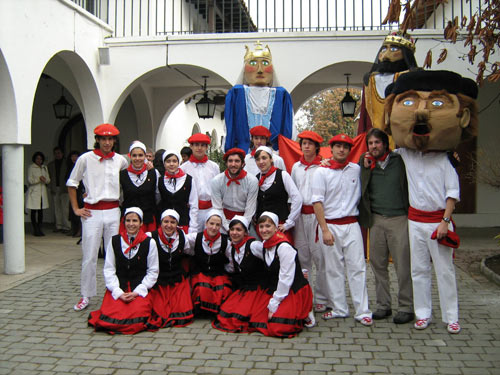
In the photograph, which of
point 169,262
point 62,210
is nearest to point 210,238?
point 169,262

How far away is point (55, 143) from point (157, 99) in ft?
8.85

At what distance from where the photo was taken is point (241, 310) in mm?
4883

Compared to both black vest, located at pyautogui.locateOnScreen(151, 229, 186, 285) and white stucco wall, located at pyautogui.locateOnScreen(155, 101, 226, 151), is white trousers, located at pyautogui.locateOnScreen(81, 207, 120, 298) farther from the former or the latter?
white stucco wall, located at pyautogui.locateOnScreen(155, 101, 226, 151)

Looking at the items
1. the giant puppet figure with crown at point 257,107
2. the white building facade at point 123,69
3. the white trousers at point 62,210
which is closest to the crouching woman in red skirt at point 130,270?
the giant puppet figure with crown at point 257,107

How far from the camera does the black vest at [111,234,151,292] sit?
5027 millimetres

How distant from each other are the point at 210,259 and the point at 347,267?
133 cm

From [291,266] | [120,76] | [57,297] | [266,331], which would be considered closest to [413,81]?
[291,266]

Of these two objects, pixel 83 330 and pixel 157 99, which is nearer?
pixel 83 330

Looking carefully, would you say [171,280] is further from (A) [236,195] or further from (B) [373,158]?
(B) [373,158]

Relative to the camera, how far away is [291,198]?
17.4 ft

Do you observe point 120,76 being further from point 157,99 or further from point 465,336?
point 465,336

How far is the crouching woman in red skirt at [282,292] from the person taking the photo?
465 centimetres

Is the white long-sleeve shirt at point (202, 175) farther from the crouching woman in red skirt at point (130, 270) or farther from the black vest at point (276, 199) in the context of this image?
the crouching woman in red skirt at point (130, 270)

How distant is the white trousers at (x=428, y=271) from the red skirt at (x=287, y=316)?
99 centimetres
